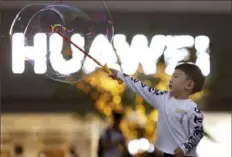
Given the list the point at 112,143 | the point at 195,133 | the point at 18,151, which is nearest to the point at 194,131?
the point at 195,133

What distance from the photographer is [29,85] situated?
4996 millimetres

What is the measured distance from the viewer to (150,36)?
4953mm

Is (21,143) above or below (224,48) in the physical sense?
below

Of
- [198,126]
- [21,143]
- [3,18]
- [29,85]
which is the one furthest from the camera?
[29,85]

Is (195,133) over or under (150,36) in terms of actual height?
under

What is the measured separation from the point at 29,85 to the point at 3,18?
2.72 ft

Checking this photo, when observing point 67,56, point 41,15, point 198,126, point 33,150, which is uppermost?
point 41,15

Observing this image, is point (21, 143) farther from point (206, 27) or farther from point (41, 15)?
point (41, 15)

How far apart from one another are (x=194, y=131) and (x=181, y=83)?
7.0 inches

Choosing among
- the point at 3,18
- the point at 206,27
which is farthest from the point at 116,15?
the point at 3,18

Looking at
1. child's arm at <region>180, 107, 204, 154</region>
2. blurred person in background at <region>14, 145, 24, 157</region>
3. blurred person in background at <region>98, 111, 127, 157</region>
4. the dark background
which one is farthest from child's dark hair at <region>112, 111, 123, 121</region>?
child's arm at <region>180, 107, 204, 154</region>

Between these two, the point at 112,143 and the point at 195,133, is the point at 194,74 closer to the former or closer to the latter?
the point at 195,133

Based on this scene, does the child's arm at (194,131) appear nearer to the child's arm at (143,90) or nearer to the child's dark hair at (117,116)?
the child's arm at (143,90)

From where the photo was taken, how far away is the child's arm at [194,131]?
221cm
